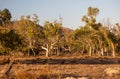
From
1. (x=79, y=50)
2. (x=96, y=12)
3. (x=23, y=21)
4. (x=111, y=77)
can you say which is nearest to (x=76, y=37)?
(x=96, y=12)

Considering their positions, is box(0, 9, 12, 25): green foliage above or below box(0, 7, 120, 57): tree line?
above

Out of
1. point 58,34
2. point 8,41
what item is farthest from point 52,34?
point 8,41

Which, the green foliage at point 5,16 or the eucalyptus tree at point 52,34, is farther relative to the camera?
the green foliage at point 5,16

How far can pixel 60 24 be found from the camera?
6588cm

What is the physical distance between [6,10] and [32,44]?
10.3 meters

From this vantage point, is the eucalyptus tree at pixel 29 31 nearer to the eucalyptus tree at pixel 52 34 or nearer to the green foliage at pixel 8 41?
the eucalyptus tree at pixel 52 34

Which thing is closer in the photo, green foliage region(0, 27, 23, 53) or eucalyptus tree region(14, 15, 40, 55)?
green foliage region(0, 27, 23, 53)

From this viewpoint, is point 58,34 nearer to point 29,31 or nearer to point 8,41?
point 29,31

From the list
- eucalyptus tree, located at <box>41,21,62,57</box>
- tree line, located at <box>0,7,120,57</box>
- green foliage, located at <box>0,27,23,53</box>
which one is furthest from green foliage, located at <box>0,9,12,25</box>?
green foliage, located at <box>0,27,23,53</box>

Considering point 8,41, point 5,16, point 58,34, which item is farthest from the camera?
point 5,16

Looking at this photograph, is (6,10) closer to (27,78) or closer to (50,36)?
(50,36)

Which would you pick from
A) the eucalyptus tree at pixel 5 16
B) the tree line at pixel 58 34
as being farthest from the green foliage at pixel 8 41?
the eucalyptus tree at pixel 5 16

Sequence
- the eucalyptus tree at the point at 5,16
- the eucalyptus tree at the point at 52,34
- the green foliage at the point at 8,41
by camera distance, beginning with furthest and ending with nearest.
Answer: the eucalyptus tree at the point at 5,16
the eucalyptus tree at the point at 52,34
the green foliage at the point at 8,41

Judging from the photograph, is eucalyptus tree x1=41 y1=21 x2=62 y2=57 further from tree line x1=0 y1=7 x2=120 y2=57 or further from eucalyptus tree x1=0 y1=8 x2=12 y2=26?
eucalyptus tree x1=0 y1=8 x2=12 y2=26
